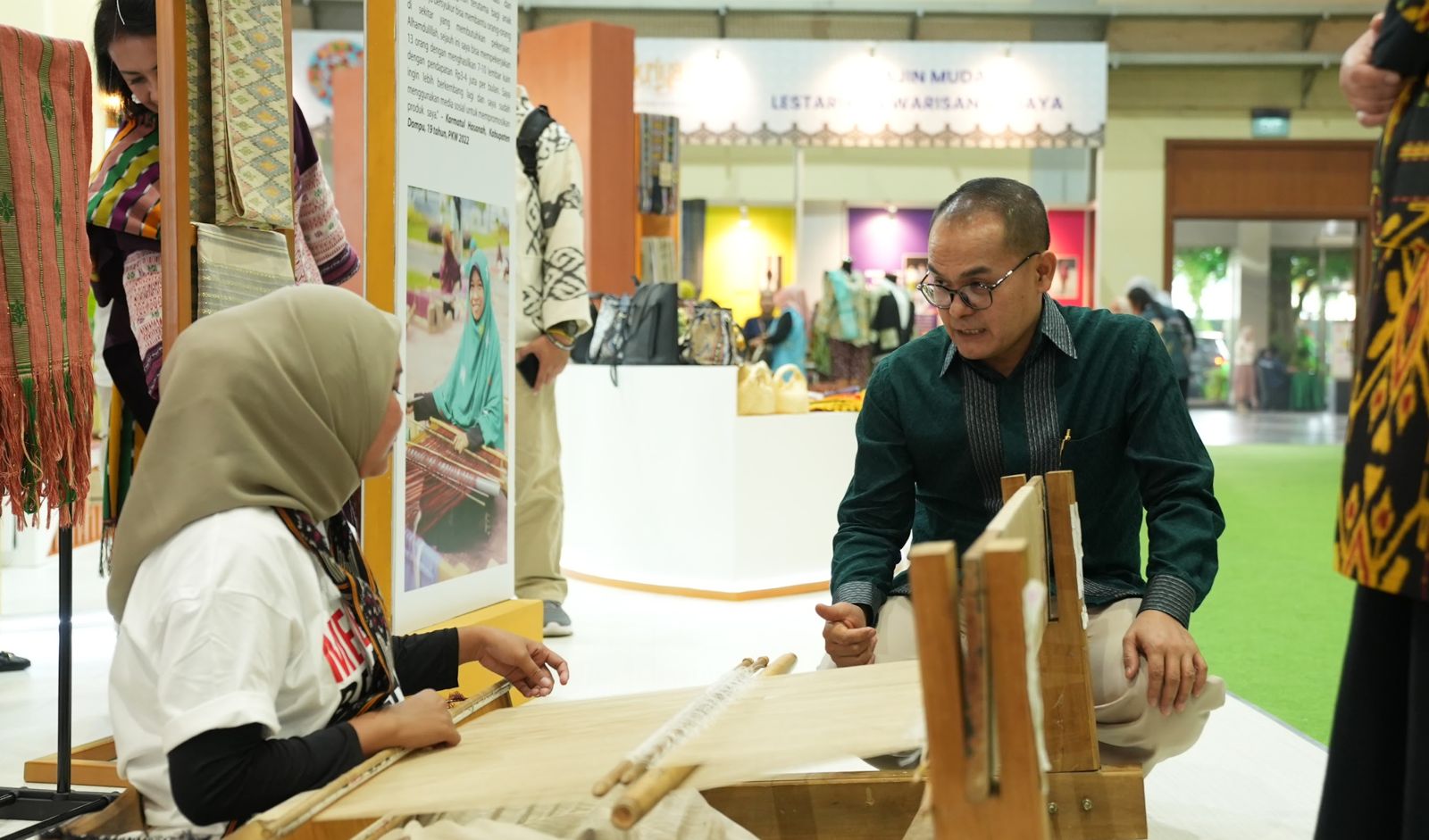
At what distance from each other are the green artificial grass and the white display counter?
Result: 1.47 metres

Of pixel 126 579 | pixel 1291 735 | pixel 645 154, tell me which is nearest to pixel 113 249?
pixel 126 579

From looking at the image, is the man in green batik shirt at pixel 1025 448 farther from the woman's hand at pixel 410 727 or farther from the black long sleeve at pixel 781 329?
the black long sleeve at pixel 781 329

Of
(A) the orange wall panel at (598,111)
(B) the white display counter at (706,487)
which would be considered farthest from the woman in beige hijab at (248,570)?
(A) the orange wall panel at (598,111)

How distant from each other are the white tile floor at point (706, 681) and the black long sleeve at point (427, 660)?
127 centimetres

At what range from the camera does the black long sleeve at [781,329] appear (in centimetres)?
959

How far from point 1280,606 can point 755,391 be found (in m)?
2.13

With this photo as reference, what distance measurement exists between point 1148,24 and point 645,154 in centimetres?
728

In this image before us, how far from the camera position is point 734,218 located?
44.4 feet

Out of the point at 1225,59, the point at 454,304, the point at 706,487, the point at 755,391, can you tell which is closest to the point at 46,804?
the point at 454,304

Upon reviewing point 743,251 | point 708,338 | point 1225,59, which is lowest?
point 708,338

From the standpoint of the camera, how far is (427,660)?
1.79m

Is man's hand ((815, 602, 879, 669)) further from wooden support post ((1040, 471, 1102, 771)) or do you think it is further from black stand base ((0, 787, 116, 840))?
black stand base ((0, 787, 116, 840))

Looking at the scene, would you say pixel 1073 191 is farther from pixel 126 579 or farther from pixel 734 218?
pixel 126 579

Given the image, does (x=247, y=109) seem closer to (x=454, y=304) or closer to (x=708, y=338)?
(x=454, y=304)
